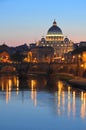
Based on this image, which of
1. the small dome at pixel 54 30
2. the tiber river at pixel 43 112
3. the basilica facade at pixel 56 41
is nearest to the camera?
the tiber river at pixel 43 112

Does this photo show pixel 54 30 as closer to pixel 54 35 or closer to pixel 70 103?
pixel 54 35

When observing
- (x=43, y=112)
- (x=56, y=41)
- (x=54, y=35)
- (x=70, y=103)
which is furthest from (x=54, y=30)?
(x=43, y=112)

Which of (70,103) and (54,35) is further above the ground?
(54,35)

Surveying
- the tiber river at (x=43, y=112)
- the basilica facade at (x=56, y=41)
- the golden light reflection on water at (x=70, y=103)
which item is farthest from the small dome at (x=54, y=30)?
the tiber river at (x=43, y=112)

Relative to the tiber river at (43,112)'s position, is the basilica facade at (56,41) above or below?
above

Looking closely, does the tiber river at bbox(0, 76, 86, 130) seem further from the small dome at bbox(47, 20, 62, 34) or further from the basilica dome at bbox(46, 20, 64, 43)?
the small dome at bbox(47, 20, 62, 34)

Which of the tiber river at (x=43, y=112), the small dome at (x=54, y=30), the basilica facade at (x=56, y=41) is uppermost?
the small dome at (x=54, y=30)

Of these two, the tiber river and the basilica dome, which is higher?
the basilica dome

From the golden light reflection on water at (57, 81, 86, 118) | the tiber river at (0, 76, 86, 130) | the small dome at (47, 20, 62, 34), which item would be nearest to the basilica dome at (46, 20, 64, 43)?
the small dome at (47, 20, 62, 34)

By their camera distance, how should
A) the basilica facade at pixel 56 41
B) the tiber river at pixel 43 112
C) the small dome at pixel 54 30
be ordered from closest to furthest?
the tiber river at pixel 43 112
the basilica facade at pixel 56 41
the small dome at pixel 54 30

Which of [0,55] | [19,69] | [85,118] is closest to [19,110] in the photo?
[85,118]

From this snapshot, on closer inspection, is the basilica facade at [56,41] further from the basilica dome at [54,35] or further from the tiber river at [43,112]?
the tiber river at [43,112]

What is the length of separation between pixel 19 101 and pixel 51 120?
800cm

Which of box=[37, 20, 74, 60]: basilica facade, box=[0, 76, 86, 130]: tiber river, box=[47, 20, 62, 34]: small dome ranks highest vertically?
box=[47, 20, 62, 34]: small dome
